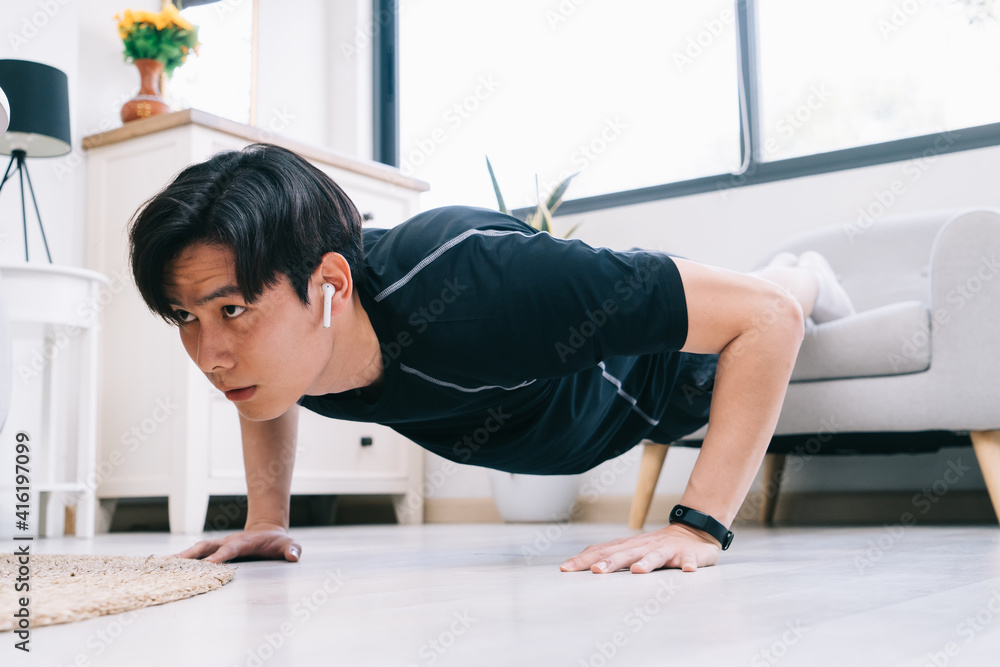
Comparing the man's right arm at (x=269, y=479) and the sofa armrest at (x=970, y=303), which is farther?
the sofa armrest at (x=970, y=303)

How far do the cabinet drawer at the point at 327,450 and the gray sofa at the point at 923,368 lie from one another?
1.22 m

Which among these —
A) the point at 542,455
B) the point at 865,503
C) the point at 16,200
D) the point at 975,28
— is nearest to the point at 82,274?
the point at 16,200

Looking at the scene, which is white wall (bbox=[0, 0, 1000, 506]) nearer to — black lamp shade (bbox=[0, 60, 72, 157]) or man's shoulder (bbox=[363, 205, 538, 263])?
black lamp shade (bbox=[0, 60, 72, 157])

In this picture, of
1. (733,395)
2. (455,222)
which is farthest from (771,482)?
(455,222)

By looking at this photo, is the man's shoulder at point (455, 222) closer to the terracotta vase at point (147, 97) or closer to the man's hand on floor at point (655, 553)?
the man's hand on floor at point (655, 553)

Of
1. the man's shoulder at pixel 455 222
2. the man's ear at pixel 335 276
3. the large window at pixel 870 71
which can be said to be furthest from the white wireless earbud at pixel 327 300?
the large window at pixel 870 71

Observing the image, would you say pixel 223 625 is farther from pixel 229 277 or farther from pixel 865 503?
pixel 865 503

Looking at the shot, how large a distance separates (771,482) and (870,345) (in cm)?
73

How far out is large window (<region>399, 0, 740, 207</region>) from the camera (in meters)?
2.97

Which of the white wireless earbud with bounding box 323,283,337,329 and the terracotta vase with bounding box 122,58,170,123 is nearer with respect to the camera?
the white wireless earbud with bounding box 323,283,337,329

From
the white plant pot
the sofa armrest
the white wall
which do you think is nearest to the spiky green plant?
the white wall

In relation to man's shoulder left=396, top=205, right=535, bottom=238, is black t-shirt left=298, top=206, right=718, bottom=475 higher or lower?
lower

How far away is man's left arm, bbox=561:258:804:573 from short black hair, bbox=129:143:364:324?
1.37 ft

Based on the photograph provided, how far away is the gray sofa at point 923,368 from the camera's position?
1722 mm
